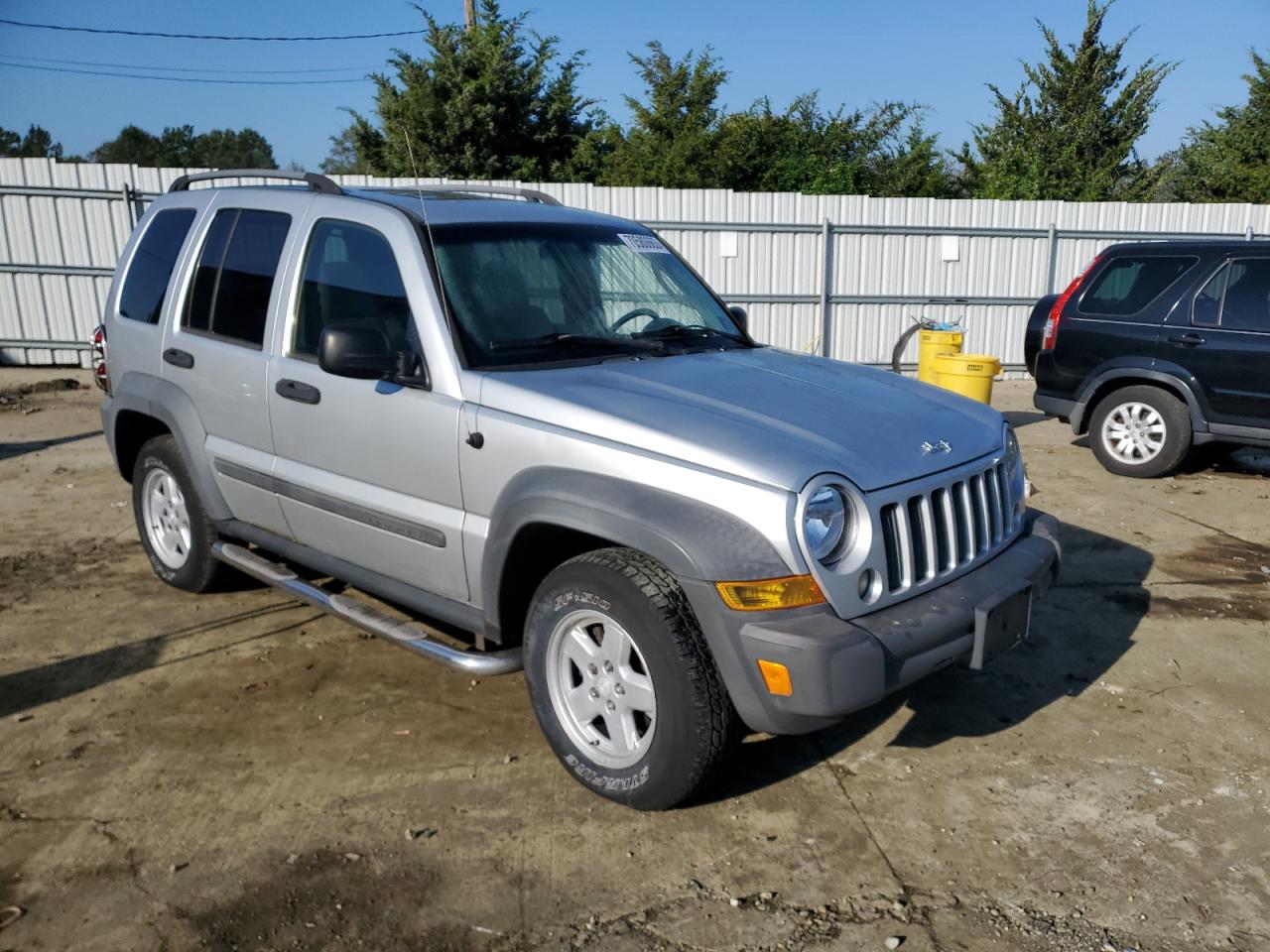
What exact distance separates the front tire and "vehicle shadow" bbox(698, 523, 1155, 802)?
286 mm

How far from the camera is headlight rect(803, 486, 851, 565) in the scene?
2.95 m

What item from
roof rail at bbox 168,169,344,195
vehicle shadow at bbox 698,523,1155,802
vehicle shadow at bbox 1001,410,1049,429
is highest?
roof rail at bbox 168,169,344,195

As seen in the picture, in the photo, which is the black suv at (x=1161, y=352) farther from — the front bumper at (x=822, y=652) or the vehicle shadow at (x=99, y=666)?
the vehicle shadow at (x=99, y=666)

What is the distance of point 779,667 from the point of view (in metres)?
2.88

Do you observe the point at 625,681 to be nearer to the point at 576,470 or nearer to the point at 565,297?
the point at 576,470

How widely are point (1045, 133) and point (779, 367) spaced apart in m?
25.2

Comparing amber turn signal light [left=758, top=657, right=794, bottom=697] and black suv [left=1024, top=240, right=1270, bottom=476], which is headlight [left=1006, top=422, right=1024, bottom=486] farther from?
black suv [left=1024, top=240, right=1270, bottom=476]

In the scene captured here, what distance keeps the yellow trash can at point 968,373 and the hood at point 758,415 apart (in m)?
4.60

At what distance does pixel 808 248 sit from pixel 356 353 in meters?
11.8

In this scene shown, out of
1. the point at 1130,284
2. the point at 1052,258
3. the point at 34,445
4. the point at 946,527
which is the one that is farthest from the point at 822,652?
the point at 1052,258

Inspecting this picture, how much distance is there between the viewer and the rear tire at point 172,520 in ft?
16.4

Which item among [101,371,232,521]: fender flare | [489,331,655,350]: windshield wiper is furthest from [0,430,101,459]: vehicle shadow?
[489,331,655,350]: windshield wiper

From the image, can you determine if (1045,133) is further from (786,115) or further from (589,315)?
(589,315)

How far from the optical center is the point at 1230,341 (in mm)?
7715
